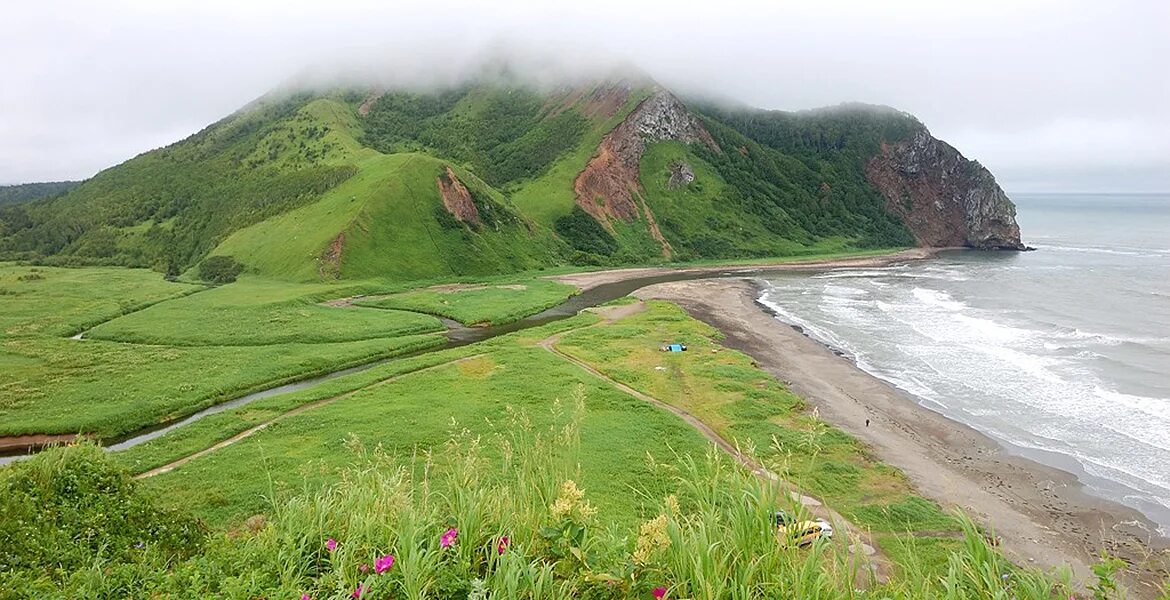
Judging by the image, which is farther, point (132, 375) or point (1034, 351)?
point (1034, 351)

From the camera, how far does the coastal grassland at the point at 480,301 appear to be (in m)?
69.5

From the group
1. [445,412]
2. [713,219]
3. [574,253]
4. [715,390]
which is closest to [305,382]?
[445,412]

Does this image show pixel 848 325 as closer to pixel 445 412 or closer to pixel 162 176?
pixel 445 412

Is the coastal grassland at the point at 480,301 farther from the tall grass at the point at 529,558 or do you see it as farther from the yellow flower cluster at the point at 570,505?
the yellow flower cluster at the point at 570,505

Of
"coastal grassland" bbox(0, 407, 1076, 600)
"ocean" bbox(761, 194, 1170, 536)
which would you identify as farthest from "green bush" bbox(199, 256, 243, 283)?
"coastal grassland" bbox(0, 407, 1076, 600)

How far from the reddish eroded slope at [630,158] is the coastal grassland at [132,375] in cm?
9749

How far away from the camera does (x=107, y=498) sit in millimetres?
11875

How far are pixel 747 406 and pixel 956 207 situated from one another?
197 m

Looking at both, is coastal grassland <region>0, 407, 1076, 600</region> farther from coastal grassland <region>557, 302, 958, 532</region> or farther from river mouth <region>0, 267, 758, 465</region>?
river mouth <region>0, 267, 758, 465</region>

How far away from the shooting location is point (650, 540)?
6.26 m

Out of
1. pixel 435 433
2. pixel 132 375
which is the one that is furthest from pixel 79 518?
pixel 132 375

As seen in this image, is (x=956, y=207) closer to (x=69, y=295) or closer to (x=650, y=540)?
(x=69, y=295)

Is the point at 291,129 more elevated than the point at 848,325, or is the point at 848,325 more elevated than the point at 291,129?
the point at 291,129

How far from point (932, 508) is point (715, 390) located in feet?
55.9
